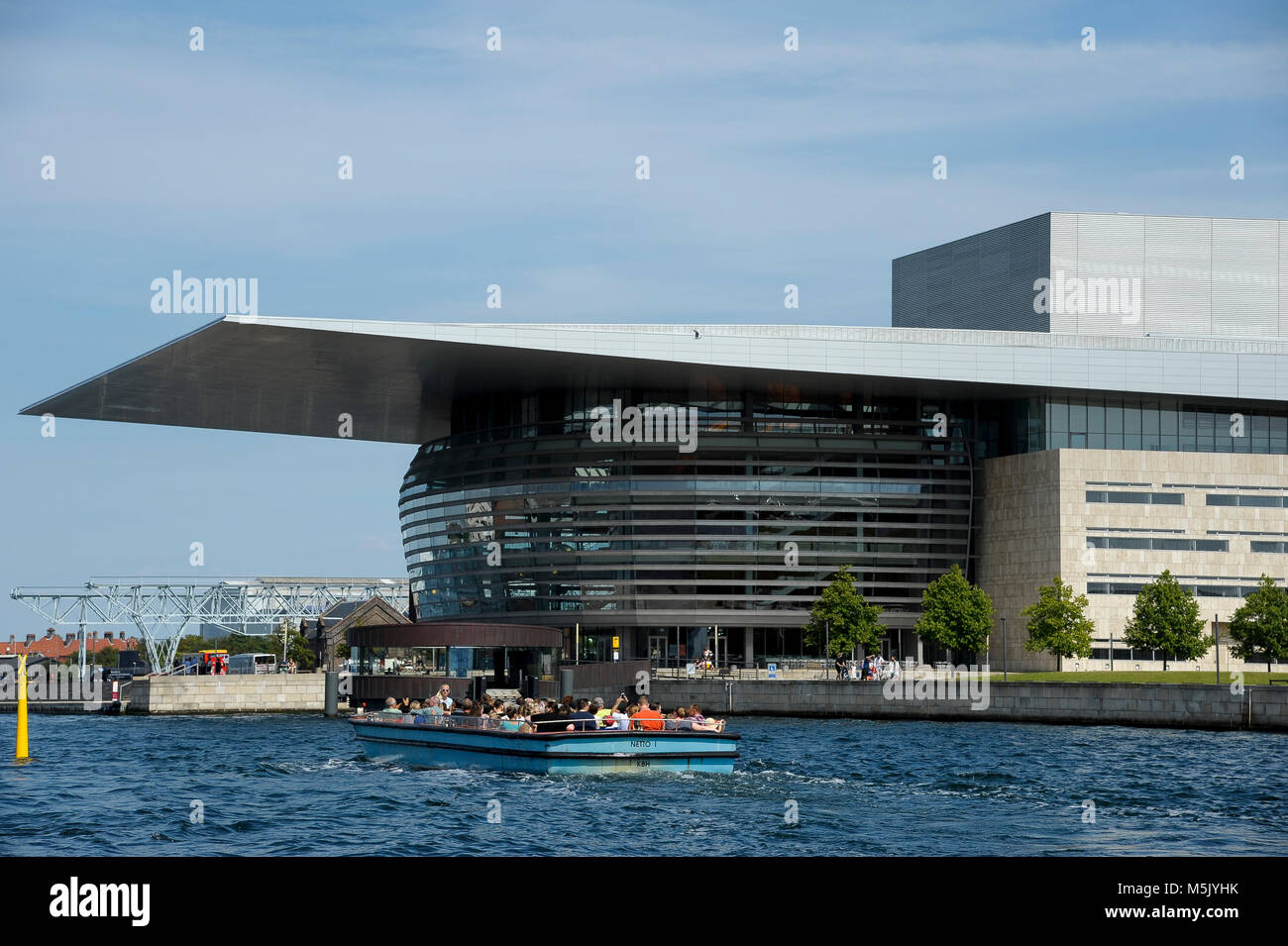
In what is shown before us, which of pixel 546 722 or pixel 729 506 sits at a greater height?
pixel 729 506

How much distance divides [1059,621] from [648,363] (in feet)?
72.6

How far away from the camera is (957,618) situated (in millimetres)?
72938

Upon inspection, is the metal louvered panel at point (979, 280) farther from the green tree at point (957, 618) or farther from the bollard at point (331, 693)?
the bollard at point (331, 693)

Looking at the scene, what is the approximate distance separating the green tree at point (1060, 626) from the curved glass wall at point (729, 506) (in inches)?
412

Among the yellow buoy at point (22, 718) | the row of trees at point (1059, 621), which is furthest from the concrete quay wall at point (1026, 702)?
the yellow buoy at point (22, 718)

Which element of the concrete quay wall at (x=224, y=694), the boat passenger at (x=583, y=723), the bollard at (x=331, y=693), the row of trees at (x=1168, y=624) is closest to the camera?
the boat passenger at (x=583, y=723)

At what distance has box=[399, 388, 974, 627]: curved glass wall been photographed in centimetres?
7925

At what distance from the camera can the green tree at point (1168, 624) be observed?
67625 millimetres

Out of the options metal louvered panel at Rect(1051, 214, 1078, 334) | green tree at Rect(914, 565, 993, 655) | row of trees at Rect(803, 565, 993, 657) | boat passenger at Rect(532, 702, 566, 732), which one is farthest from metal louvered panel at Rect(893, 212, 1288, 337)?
boat passenger at Rect(532, 702, 566, 732)

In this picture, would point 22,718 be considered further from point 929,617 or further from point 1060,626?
point 1060,626

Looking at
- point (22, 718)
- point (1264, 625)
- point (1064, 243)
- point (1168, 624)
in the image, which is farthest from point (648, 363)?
point (22, 718)

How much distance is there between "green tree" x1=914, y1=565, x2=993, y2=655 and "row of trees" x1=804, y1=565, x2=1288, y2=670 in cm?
5
